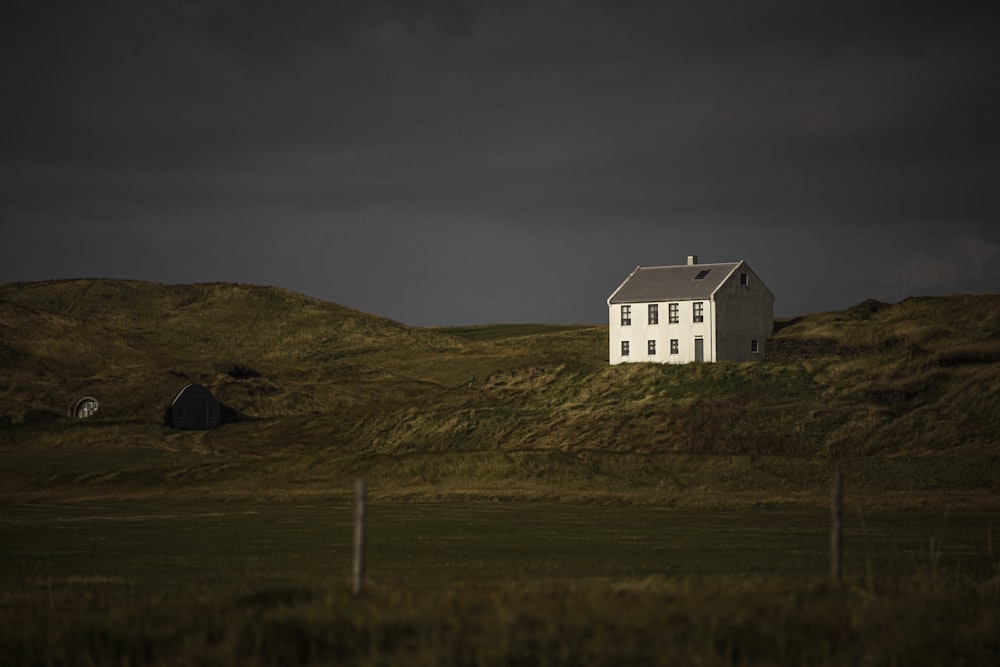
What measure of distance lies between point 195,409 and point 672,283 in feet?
143

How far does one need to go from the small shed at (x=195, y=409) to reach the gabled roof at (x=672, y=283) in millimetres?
37626

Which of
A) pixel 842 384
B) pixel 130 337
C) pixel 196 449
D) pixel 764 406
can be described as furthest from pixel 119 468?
pixel 130 337

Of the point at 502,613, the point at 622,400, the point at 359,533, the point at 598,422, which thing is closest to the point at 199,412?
the point at 622,400

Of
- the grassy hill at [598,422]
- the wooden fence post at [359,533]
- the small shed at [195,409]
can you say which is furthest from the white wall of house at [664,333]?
the wooden fence post at [359,533]

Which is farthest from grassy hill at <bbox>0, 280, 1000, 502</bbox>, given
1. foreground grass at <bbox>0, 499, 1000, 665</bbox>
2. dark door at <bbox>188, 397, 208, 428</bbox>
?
foreground grass at <bbox>0, 499, 1000, 665</bbox>

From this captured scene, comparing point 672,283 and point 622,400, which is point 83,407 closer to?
point 622,400

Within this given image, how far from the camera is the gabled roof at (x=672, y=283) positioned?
10294 centimetres

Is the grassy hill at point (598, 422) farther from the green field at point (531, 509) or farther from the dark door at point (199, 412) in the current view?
the dark door at point (199, 412)

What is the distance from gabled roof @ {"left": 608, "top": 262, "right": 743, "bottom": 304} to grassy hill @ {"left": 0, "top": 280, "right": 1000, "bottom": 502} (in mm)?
5917

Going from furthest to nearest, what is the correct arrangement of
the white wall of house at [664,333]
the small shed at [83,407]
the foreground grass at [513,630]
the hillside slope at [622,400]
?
the small shed at [83,407] → the white wall of house at [664,333] → the hillside slope at [622,400] → the foreground grass at [513,630]

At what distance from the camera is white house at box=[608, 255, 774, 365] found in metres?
102

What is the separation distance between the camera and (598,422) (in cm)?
9288

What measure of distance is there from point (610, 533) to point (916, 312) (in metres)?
86.5

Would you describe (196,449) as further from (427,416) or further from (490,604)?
(490,604)
